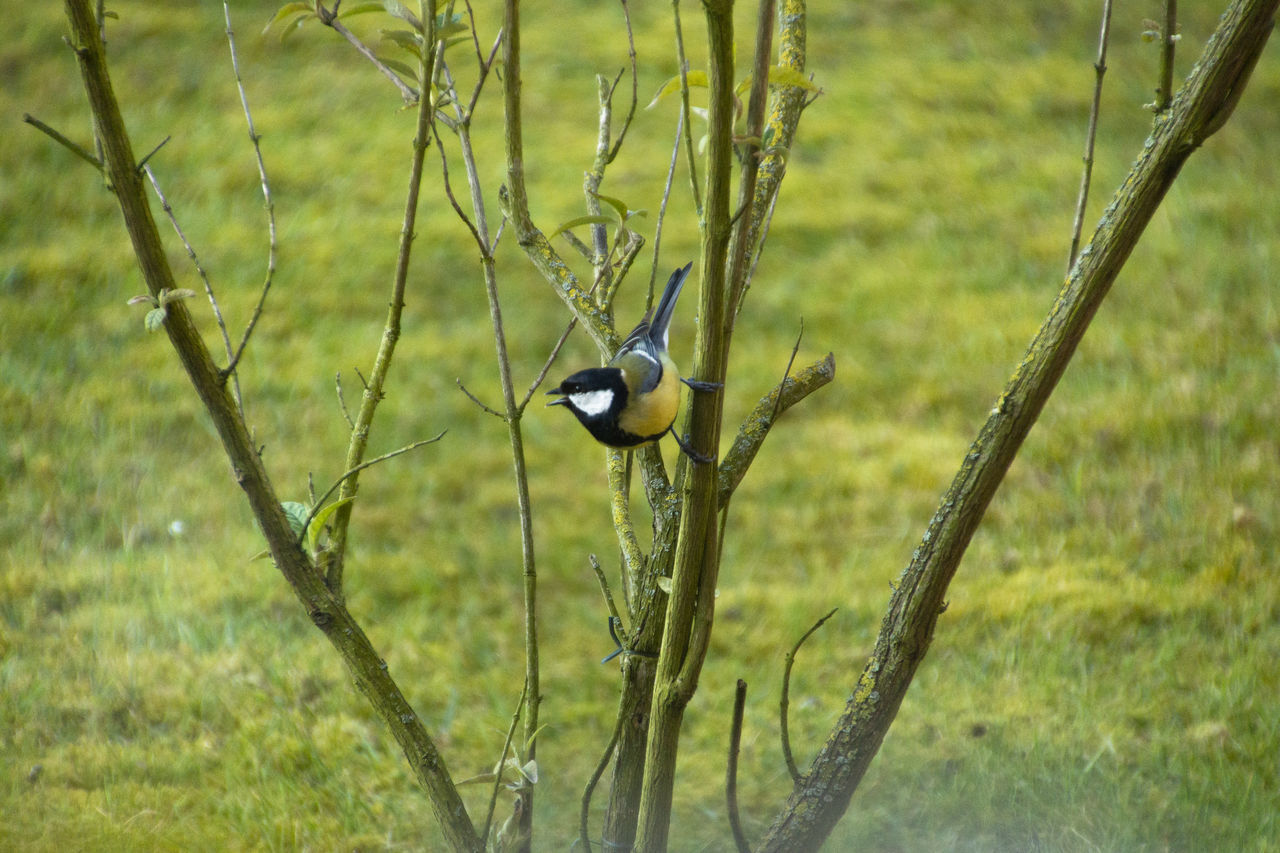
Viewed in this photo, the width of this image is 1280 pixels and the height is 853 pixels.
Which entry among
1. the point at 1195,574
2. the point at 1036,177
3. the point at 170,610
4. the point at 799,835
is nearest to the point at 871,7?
the point at 1036,177

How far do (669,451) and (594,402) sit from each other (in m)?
1.64

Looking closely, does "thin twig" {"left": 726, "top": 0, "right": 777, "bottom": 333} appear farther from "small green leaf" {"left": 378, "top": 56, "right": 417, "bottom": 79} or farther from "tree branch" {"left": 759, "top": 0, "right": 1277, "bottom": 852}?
"small green leaf" {"left": 378, "top": 56, "right": 417, "bottom": 79}

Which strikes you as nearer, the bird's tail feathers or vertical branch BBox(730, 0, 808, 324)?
vertical branch BBox(730, 0, 808, 324)

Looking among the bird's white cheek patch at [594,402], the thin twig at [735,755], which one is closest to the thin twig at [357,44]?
the bird's white cheek patch at [594,402]

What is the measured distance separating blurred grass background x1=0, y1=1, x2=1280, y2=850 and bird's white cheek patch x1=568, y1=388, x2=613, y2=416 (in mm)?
1008

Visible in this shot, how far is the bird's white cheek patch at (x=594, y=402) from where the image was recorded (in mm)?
1470

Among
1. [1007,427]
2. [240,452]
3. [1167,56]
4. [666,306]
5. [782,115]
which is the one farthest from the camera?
[666,306]

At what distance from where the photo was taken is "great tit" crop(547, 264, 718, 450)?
4.69 ft

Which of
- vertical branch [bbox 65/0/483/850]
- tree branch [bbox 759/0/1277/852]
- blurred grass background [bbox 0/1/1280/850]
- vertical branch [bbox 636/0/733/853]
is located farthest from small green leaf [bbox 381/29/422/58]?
blurred grass background [bbox 0/1/1280/850]

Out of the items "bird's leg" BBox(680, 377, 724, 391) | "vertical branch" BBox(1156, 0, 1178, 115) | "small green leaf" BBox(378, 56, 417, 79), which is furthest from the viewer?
"small green leaf" BBox(378, 56, 417, 79)

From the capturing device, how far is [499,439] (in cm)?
359

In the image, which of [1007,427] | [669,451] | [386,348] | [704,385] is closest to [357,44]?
[386,348]

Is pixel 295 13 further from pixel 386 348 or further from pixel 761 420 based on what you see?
pixel 761 420

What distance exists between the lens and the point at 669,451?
313 centimetres
